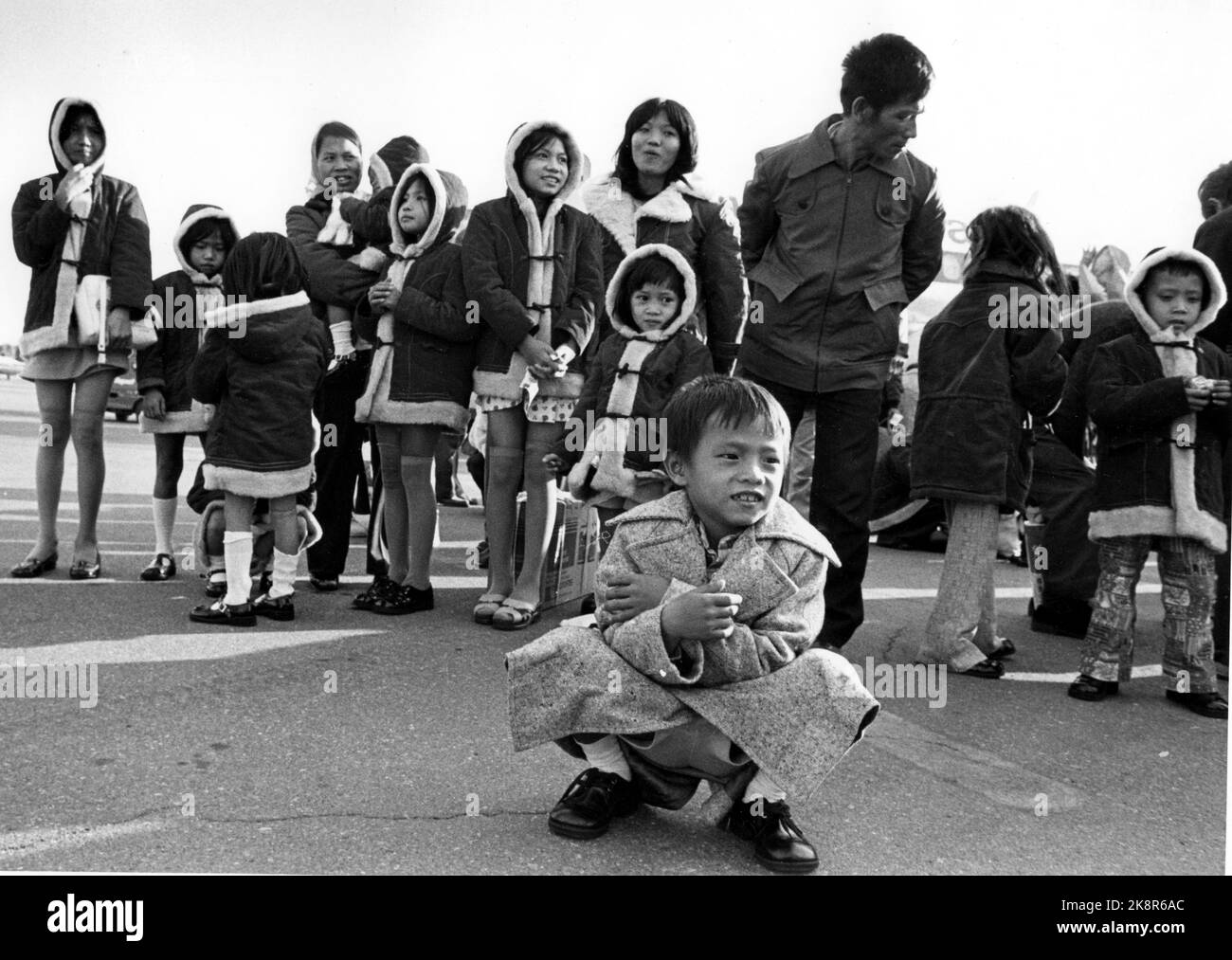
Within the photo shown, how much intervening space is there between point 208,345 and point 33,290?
1293 mm

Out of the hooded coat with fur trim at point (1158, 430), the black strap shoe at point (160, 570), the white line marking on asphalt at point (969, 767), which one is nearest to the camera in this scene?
the white line marking on asphalt at point (969, 767)

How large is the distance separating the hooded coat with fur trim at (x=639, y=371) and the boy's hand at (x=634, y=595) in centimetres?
178

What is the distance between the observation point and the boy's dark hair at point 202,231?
5449 millimetres

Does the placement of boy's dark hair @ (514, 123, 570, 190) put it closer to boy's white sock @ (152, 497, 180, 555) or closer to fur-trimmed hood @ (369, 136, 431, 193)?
fur-trimmed hood @ (369, 136, 431, 193)

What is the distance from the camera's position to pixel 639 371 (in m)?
4.51

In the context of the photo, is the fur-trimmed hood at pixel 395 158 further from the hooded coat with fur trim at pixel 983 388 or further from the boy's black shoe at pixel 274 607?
the hooded coat with fur trim at pixel 983 388

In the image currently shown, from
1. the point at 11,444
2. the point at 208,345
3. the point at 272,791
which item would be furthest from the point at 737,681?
the point at 11,444

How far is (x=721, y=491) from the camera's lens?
8.83 ft

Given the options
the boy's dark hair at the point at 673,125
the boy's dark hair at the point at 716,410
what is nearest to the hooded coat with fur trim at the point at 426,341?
the boy's dark hair at the point at 673,125

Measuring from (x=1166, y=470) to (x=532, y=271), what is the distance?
8.24ft

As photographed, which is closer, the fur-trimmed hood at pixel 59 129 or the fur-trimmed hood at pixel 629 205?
the fur-trimmed hood at pixel 629 205

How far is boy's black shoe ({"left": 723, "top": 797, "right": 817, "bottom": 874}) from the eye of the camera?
8.50ft

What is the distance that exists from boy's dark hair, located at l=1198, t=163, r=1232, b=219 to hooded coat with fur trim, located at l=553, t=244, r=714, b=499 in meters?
2.64

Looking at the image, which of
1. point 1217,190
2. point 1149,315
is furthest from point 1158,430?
point 1217,190
